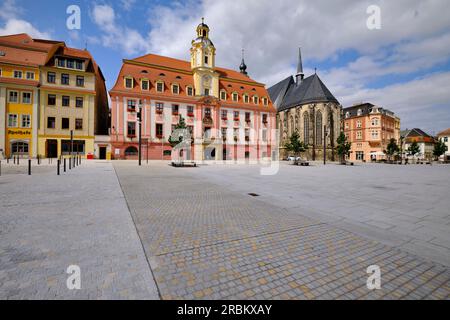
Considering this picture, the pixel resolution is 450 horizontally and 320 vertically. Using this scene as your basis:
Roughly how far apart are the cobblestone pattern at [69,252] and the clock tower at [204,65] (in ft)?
117

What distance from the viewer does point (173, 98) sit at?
118 ft

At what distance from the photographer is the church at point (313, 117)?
5009 centimetres

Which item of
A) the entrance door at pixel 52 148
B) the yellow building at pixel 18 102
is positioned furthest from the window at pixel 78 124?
the yellow building at pixel 18 102

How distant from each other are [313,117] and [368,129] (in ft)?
68.3

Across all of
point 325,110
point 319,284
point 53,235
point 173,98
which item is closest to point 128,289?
point 319,284

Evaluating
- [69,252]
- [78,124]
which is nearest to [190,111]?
[78,124]

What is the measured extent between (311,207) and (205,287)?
4834 millimetres

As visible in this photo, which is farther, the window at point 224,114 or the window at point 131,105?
the window at point 224,114

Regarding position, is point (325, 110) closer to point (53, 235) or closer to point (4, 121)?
point (53, 235)

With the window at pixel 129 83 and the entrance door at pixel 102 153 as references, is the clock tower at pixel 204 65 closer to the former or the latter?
the window at pixel 129 83

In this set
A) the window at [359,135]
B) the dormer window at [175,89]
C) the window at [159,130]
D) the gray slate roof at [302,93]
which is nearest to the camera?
the window at [159,130]

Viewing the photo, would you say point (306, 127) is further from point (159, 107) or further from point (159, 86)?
point (159, 86)

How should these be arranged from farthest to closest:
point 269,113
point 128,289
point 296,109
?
point 296,109, point 269,113, point 128,289
